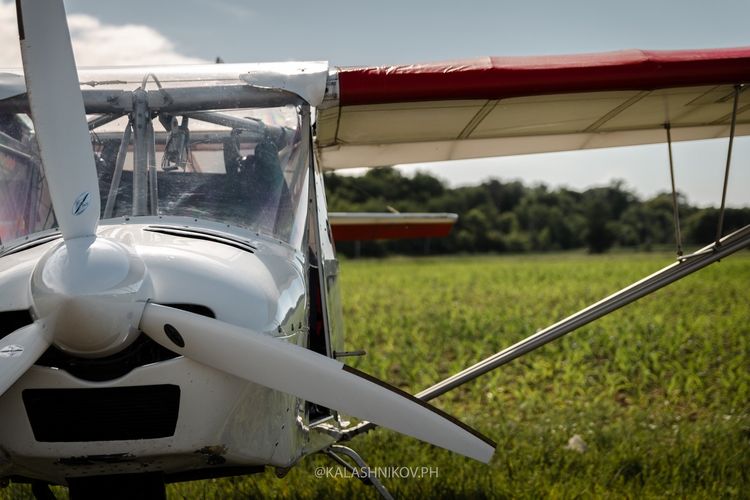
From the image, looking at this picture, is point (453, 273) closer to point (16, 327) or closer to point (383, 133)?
point (383, 133)

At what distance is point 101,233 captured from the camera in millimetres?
3635

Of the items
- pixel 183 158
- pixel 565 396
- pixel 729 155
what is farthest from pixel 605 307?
pixel 565 396

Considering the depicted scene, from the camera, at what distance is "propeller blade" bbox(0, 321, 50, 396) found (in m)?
3.00

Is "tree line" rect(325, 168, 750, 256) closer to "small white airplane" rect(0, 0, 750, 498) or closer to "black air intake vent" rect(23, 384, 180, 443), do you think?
"small white airplane" rect(0, 0, 750, 498)

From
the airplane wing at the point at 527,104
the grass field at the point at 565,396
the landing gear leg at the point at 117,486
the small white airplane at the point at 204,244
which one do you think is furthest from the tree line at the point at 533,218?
the landing gear leg at the point at 117,486

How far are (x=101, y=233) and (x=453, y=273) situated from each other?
1210 inches

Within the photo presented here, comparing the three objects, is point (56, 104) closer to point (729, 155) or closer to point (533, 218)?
point (729, 155)

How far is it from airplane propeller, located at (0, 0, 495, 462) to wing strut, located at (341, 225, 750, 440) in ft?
7.42

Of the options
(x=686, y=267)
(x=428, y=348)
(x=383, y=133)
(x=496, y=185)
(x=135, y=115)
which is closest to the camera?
(x=135, y=115)

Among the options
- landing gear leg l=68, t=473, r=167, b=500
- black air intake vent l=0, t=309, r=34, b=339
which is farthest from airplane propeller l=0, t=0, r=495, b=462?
landing gear leg l=68, t=473, r=167, b=500

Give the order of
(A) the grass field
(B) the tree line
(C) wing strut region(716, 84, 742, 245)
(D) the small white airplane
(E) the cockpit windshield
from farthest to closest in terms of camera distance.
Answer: (B) the tree line → (A) the grass field → (C) wing strut region(716, 84, 742, 245) → (E) the cockpit windshield → (D) the small white airplane

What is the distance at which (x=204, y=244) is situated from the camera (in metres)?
3.61

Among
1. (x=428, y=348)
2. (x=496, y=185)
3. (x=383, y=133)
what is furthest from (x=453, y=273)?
(x=496, y=185)

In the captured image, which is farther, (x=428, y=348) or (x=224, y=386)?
(x=428, y=348)
